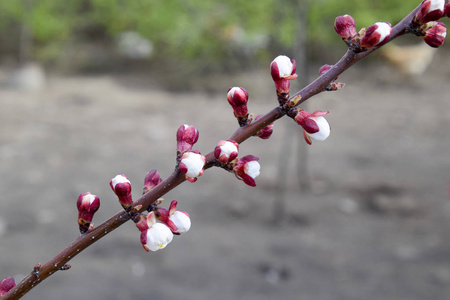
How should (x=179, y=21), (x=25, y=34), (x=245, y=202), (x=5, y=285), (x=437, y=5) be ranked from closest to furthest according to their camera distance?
(x=437, y=5), (x=5, y=285), (x=245, y=202), (x=179, y=21), (x=25, y=34)

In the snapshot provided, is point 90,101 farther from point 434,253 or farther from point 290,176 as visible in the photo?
point 434,253

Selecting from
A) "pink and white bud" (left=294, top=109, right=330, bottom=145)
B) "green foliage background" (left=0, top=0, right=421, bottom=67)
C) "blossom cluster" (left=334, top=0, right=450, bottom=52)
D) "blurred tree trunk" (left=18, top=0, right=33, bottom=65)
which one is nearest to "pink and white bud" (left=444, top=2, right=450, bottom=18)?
"blossom cluster" (left=334, top=0, right=450, bottom=52)

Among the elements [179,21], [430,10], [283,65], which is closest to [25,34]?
[179,21]

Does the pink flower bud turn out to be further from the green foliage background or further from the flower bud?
the green foliage background

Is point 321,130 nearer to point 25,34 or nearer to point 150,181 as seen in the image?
point 150,181

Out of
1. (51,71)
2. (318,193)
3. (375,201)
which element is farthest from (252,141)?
(51,71)

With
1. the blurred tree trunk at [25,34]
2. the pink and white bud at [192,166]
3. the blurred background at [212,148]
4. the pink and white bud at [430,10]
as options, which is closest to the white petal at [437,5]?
the pink and white bud at [430,10]

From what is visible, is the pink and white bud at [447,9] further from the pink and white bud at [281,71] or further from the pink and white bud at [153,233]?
the pink and white bud at [153,233]
